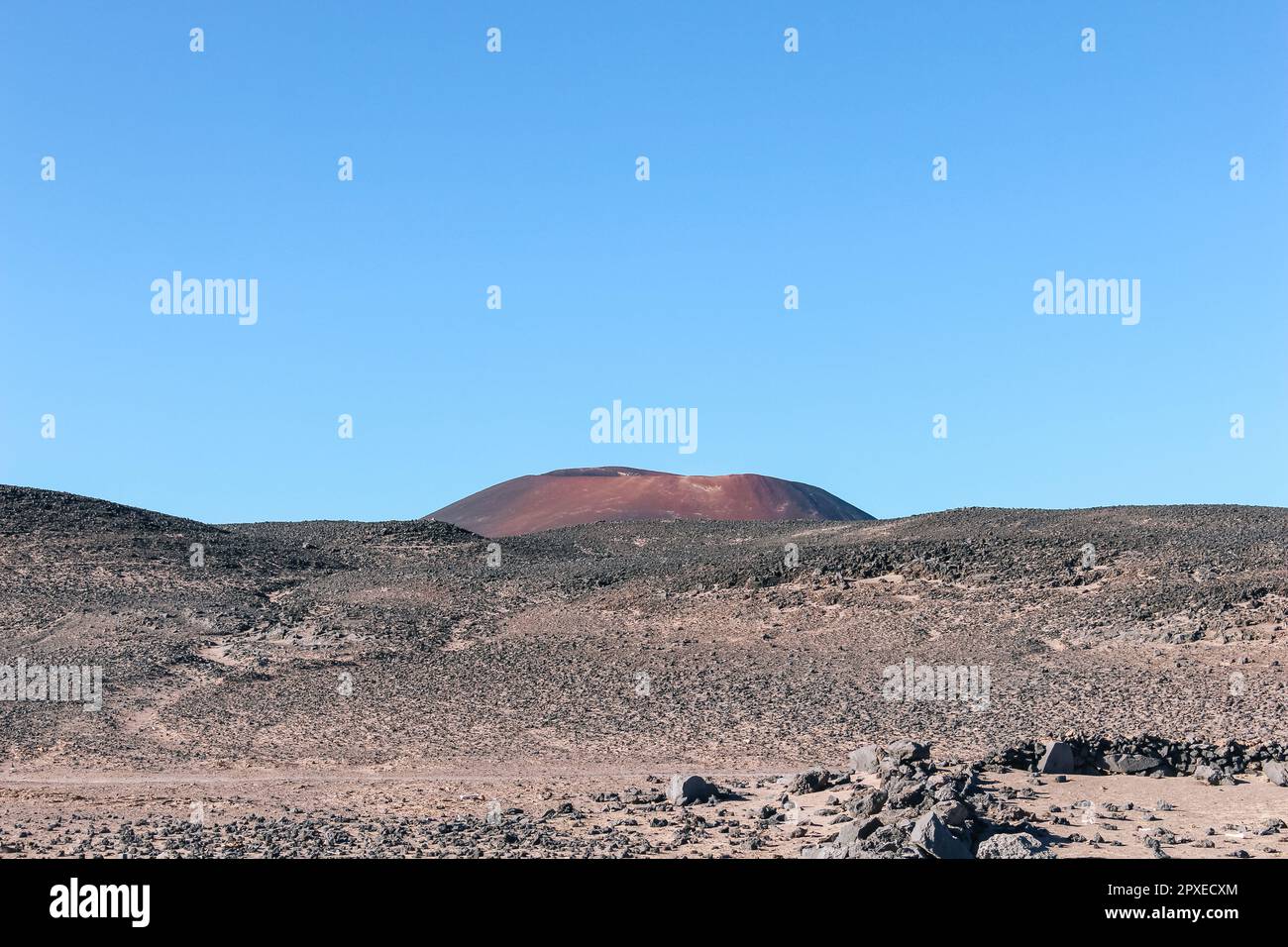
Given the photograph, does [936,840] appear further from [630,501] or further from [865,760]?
[630,501]

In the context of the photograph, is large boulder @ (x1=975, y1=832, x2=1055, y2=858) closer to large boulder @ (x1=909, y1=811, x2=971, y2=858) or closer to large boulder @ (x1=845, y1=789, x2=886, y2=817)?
large boulder @ (x1=909, y1=811, x2=971, y2=858)

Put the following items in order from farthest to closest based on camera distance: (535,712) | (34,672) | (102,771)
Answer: (34,672)
(535,712)
(102,771)

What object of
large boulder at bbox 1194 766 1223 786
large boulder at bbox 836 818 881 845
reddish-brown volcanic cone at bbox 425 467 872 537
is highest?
reddish-brown volcanic cone at bbox 425 467 872 537

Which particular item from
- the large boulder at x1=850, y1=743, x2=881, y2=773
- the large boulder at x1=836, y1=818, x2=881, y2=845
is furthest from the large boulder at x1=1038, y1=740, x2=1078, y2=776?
the large boulder at x1=836, y1=818, x2=881, y2=845

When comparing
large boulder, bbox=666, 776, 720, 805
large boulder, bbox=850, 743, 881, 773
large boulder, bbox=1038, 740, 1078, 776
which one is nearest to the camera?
large boulder, bbox=666, 776, 720, 805
